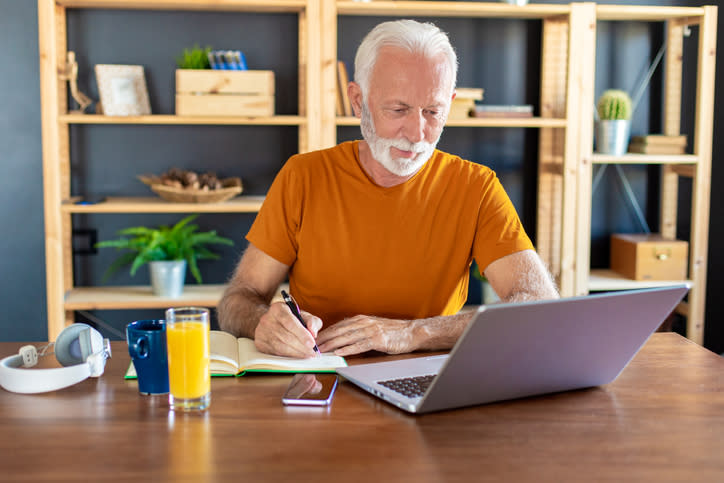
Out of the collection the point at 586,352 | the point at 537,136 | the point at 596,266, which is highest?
the point at 537,136

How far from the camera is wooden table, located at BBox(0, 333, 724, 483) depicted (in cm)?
86

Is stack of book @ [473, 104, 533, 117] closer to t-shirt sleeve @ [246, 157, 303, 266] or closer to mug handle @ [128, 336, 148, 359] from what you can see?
t-shirt sleeve @ [246, 157, 303, 266]

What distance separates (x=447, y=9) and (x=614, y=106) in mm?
809

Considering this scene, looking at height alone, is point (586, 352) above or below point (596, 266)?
above

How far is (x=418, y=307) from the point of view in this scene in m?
1.80

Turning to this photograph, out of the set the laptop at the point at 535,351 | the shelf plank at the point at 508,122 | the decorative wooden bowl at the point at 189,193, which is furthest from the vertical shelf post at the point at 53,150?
the laptop at the point at 535,351

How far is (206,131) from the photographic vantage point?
328cm

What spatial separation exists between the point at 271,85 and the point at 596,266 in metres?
1.74

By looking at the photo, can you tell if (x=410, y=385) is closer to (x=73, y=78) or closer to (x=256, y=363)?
(x=256, y=363)

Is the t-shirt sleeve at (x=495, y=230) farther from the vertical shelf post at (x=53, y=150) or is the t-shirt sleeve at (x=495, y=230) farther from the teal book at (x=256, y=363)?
the vertical shelf post at (x=53, y=150)

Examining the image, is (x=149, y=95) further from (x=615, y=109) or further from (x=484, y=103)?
(x=615, y=109)

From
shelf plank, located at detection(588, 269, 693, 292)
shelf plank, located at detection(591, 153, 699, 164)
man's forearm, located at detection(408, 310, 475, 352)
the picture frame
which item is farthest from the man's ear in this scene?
shelf plank, located at detection(588, 269, 693, 292)

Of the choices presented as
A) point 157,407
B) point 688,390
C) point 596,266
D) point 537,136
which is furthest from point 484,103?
point 157,407

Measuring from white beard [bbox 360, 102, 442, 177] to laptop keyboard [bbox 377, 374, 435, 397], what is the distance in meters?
0.68
